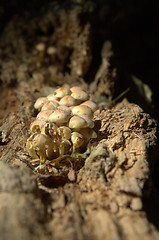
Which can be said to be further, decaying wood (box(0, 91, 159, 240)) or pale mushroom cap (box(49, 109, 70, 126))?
pale mushroom cap (box(49, 109, 70, 126))

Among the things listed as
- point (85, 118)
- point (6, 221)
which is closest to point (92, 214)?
point (6, 221)

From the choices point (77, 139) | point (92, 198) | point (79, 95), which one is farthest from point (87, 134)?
point (92, 198)

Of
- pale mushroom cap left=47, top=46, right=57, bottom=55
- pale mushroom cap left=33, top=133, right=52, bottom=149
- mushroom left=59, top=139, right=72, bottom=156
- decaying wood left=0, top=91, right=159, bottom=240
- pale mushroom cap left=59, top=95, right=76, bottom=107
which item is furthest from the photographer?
pale mushroom cap left=47, top=46, right=57, bottom=55

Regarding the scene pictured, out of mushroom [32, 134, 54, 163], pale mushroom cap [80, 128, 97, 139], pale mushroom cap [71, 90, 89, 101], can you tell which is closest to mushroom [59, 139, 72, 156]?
mushroom [32, 134, 54, 163]

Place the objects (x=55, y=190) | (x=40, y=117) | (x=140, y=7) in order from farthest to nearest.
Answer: (x=140, y=7)
(x=40, y=117)
(x=55, y=190)

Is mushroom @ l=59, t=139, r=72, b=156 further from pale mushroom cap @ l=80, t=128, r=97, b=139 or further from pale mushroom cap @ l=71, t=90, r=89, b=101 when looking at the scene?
pale mushroom cap @ l=71, t=90, r=89, b=101

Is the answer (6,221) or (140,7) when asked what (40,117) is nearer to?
(6,221)

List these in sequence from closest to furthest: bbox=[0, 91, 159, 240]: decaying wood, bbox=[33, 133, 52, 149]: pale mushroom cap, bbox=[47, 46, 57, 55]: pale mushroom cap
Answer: bbox=[0, 91, 159, 240]: decaying wood
bbox=[33, 133, 52, 149]: pale mushroom cap
bbox=[47, 46, 57, 55]: pale mushroom cap
